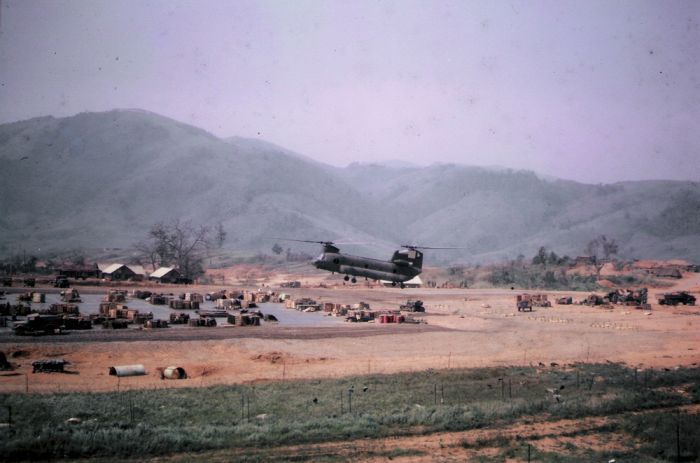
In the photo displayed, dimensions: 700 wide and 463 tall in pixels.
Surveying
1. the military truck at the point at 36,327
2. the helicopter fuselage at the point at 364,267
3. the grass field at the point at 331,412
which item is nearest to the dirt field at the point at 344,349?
the military truck at the point at 36,327

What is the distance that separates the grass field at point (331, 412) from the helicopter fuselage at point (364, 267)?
20.9 meters

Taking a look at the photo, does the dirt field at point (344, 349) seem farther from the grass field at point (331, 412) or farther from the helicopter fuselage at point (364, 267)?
the helicopter fuselage at point (364, 267)

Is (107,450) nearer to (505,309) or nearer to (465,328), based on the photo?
(465,328)

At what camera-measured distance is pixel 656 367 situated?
46594 millimetres

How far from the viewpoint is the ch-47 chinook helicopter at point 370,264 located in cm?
6094

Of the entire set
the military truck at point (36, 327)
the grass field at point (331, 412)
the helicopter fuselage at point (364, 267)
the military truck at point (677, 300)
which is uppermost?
the helicopter fuselage at point (364, 267)

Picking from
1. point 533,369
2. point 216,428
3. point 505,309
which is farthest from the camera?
point 505,309

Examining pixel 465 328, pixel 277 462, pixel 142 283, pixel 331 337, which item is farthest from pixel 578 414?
pixel 142 283

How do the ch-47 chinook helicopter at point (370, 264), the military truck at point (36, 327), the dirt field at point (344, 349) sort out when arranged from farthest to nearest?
the ch-47 chinook helicopter at point (370, 264) < the military truck at point (36, 327) < the dirt field at point (344, 349)

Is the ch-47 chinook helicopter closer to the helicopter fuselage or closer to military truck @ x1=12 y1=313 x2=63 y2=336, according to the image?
the helicopter fuselage

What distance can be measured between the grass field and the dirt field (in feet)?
13.1

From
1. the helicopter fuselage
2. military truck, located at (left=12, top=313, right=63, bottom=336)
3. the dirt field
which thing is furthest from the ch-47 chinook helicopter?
military truck, located at (left=12, top=313, right=63, bottom=336)

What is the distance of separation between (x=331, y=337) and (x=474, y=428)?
101ft

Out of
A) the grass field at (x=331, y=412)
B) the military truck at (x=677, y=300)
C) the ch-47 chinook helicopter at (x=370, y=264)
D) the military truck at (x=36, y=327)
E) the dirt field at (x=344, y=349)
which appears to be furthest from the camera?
the military truck at (x=677, y=300)
